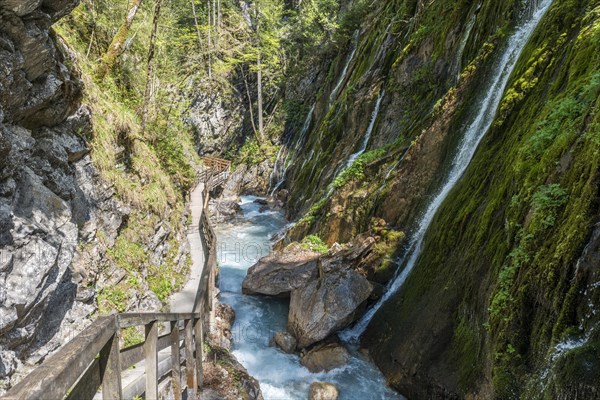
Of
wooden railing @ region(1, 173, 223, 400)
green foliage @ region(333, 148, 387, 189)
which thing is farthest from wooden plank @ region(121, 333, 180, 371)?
green foliage @ region(333, 148, 387, 189)

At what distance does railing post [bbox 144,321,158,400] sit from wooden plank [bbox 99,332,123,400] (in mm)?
958

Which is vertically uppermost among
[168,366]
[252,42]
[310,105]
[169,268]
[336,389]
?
[252,42]

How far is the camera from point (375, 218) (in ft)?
35.7

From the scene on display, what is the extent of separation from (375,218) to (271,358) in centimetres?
457

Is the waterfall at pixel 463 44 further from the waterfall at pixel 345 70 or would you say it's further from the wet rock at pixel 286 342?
the waterfall at pixel 345 70

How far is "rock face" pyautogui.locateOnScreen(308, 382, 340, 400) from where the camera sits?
24.5 ft

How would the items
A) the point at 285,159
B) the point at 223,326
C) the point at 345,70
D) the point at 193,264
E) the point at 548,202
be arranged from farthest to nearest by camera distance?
the point at 285,159, the point at 345,70, the point at 193,264, the point at 223,326, the point at 548,202

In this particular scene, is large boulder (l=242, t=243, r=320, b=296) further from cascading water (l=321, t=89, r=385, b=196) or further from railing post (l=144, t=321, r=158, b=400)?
railing post (l=144, t=321, r=158, b=400)

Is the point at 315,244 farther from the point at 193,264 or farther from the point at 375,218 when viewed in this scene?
the point at 193,264

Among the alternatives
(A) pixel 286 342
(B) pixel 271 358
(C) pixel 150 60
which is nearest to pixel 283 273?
(A) pixel 286 342

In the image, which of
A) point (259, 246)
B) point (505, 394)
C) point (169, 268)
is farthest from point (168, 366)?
point (259, 246)

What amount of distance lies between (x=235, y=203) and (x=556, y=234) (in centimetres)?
1930

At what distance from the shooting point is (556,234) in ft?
14.9

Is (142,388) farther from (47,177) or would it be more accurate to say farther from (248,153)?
(248,153)
